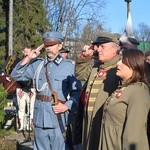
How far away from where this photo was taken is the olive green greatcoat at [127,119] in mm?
3859

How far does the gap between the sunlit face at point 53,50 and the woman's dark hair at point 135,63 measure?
1372 mm

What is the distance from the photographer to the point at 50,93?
527 cm

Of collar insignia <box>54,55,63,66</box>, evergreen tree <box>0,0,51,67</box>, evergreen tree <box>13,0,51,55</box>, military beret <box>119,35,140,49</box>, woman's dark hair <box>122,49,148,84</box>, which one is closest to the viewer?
woman's dark hair <box>122,49,148,84</box>

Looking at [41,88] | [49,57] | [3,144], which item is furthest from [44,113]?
[3,144]

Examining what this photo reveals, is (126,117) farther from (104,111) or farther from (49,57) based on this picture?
(49,57)

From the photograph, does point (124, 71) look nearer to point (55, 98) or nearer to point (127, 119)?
point (127, 119)

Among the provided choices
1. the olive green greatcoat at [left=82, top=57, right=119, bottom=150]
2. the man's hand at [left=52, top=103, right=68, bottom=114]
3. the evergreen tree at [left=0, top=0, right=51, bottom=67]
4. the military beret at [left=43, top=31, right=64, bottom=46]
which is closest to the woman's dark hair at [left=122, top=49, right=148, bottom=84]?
the olive green greatcoat at [left=82, top=57, right=119, bottom=150]

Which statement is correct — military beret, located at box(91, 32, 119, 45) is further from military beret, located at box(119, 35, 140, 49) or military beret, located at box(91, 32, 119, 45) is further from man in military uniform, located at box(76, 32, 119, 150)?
military beret, located at box(119, 35, 140, 49)

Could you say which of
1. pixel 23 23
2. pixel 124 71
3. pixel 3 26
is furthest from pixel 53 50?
pixel 23 23

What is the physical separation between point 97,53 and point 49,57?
2.55 ft

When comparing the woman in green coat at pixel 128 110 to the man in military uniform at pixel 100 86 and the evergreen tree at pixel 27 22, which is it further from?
the evergreen tree at pixel 27 22

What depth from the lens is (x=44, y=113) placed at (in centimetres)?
528

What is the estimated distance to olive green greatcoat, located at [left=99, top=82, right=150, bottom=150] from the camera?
3859 mm

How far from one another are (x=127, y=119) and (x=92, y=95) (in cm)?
78
